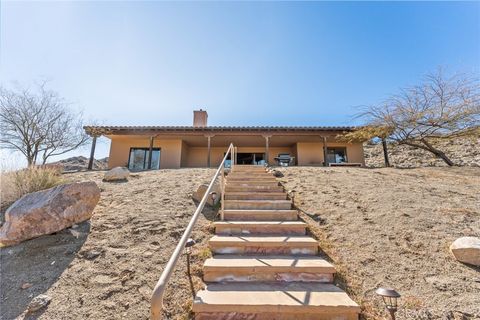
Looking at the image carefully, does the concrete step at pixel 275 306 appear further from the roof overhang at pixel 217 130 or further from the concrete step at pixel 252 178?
the roof overhang at pixel 217 130

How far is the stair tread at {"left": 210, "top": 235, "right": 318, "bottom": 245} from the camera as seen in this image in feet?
9.54

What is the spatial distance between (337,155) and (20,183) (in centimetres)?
1376

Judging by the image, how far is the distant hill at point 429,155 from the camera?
11.3m

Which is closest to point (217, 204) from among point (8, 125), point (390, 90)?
point (390, 90)

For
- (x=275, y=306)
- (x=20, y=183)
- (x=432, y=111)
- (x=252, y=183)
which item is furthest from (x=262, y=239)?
(x=432, y=111)

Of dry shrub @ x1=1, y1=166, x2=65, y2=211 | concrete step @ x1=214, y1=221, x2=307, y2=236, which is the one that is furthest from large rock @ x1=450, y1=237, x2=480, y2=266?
dry shrub @ x1=1, y1=166, x2=65, y2=211

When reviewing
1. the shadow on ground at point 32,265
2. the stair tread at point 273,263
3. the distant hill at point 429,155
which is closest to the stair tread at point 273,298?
the stair tread at point 273,263

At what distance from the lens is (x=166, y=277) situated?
1.28 meters

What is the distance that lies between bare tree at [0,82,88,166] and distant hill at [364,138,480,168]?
60.2ft

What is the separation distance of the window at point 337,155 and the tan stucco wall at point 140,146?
9.12 meters

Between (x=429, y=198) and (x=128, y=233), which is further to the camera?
(x=429, y=198)

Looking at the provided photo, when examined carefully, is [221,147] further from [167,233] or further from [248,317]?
[248,317]

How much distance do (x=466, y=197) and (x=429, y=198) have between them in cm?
82

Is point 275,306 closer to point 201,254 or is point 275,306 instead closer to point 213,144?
point 201,254
